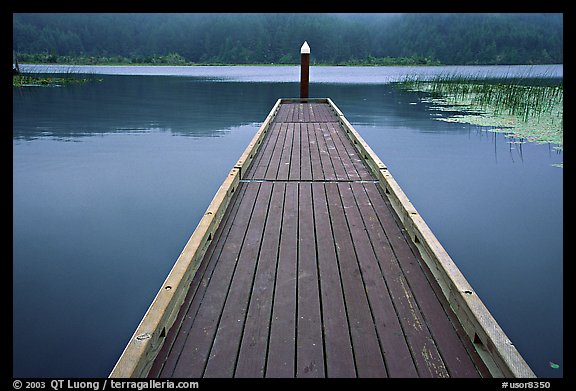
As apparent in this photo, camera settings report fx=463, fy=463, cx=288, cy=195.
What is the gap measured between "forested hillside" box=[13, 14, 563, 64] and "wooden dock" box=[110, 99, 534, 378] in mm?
90940

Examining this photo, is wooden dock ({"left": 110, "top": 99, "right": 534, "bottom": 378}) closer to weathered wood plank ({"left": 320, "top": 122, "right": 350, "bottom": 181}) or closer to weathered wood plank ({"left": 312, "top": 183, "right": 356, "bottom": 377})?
weathered wood plank ({"left": 312, "top": 183, "right": 356, "bottom": 377})

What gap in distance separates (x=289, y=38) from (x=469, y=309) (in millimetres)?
113037

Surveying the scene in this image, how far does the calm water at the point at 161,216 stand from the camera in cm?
417

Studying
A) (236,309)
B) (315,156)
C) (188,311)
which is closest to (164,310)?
(188,311)

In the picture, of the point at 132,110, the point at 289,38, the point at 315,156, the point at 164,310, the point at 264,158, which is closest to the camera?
the point at 164,310

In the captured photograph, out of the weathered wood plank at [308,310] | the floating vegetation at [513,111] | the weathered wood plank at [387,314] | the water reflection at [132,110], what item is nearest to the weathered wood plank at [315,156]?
the weathered wood plank at [308,310]

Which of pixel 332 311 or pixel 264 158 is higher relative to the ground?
pixel 264 158

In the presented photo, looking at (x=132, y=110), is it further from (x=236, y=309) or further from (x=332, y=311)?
(x=332, y=311)

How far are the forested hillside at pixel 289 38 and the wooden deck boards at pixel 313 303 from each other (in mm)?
90809

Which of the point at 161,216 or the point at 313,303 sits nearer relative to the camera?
the point at 313,303

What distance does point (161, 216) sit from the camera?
23.6 feet

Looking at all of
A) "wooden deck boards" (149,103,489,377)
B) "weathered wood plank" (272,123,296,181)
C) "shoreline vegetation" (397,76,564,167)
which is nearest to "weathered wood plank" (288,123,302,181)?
"weathered wood plank" (272,123,296,181)

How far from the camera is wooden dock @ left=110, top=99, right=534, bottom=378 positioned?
2.39m
